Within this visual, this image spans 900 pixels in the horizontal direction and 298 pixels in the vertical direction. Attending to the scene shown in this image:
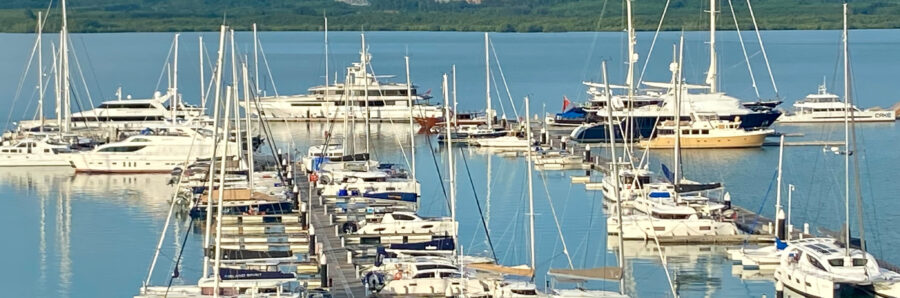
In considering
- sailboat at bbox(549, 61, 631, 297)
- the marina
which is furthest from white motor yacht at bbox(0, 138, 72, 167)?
sailboat at bbox(549, 61, 631, 297)

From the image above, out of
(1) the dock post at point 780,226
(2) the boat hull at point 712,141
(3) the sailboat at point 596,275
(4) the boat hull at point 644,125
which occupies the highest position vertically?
(4) the boat hull at point 644,125

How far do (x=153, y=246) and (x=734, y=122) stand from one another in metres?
20.6

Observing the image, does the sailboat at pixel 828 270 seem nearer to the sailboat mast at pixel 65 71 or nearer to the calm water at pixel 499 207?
the calm water at pixel 499 207

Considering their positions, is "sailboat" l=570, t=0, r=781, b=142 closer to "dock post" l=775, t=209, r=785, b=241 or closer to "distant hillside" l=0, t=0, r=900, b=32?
"dock post" l=775, t=209, r=785, b=241

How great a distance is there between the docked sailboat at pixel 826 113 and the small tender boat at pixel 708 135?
7222 mm

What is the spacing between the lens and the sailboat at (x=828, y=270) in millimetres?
24391

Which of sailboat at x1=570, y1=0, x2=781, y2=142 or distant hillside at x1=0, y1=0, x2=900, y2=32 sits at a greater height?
distant hillside at x1=0, y1=0, x2=900, y2=32

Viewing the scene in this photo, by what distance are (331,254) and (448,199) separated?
6749 mm

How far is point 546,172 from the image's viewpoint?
42719 mm

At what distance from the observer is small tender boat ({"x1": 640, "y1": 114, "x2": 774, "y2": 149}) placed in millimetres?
46875

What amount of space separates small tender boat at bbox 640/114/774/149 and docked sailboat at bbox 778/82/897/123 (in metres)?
7.22

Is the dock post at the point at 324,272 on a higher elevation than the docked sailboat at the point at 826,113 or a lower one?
lower

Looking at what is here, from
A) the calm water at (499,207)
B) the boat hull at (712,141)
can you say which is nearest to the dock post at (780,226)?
the calm water at (499,207)

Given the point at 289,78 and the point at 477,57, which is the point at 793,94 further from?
the point at 477,57
